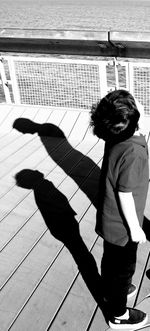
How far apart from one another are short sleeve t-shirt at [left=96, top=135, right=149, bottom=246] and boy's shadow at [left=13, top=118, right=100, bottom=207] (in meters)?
1.66

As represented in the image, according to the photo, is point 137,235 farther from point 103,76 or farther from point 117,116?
point 103,76

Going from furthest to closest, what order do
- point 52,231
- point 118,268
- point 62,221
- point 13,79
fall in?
point 13,79 < point 62,221 < point 52,231 < point 118,268

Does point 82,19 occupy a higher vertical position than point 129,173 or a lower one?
lower


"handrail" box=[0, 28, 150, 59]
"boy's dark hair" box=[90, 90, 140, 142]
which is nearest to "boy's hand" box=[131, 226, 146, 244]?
"boy's dark hair" box=[90, 90, 140, 142]

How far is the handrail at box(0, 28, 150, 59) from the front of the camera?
17.0 ft

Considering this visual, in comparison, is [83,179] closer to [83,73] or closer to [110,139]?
[83,73]

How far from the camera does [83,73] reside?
5.43m

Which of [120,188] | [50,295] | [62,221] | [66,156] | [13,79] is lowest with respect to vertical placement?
[66,156]

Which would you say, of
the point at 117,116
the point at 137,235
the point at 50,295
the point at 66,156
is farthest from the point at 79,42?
the point at 137,235

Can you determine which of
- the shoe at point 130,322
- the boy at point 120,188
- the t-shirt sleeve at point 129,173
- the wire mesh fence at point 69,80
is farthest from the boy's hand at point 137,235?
the wire mesh fence at point 69,80

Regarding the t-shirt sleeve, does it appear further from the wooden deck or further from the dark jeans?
the wooden deck

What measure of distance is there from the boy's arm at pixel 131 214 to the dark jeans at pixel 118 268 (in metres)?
0.10

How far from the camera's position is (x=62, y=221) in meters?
3.63

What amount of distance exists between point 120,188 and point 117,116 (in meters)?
0.36
